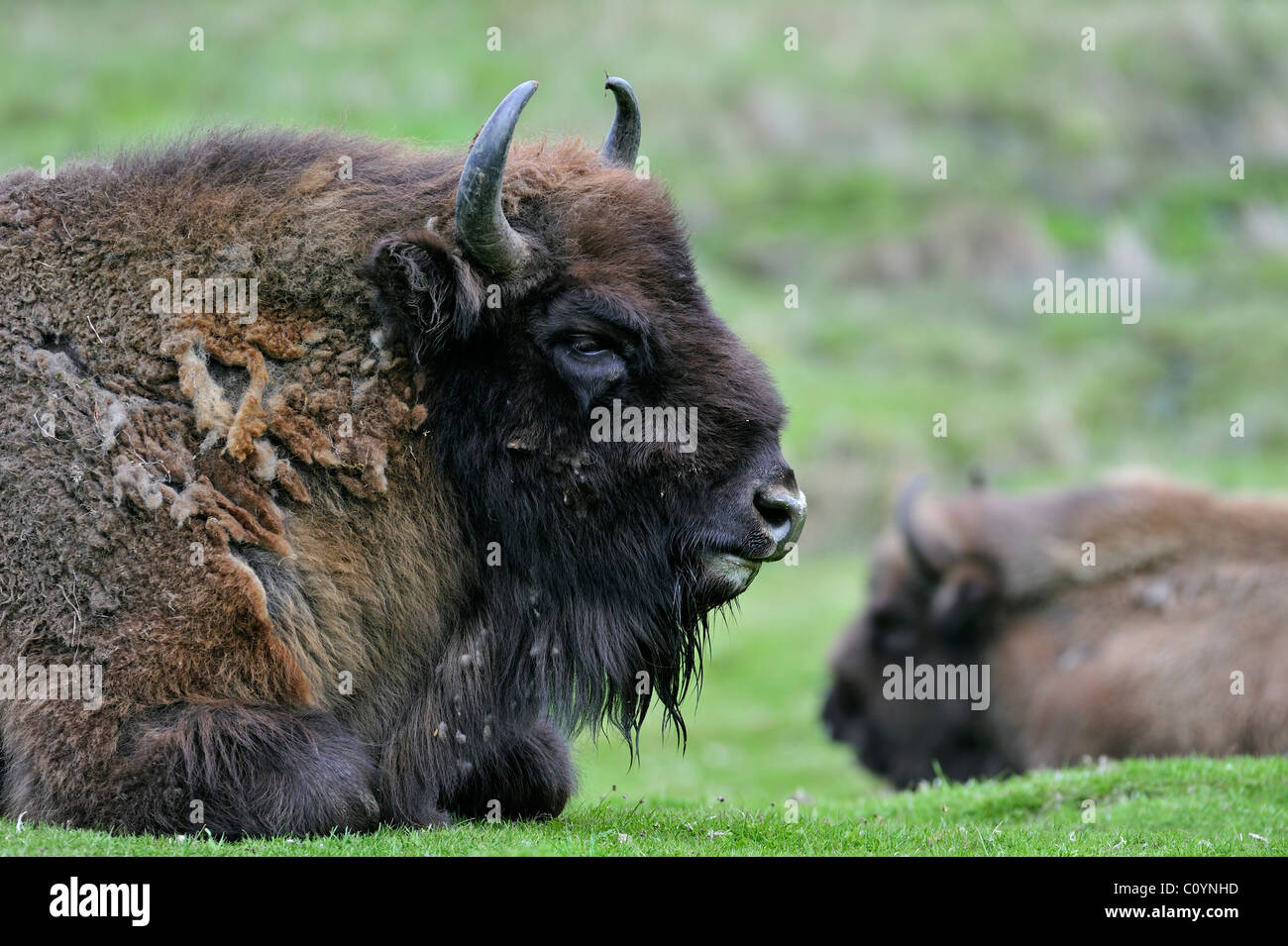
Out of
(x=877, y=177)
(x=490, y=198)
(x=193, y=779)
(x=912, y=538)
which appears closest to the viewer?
(x=193, y=779)

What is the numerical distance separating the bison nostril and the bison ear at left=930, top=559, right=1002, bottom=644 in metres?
7.81

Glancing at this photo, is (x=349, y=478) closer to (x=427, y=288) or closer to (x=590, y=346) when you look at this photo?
(x=427, y=288)

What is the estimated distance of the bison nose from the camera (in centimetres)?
618

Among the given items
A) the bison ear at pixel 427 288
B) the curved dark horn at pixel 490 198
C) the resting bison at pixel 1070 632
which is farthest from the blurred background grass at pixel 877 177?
the curved dark horn at pixel 490 198

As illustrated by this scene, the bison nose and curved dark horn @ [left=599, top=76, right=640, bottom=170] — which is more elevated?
curved dark horn @ [left=599, top=76, right=640, bottom=170]

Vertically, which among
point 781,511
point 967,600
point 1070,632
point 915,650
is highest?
point 781,511

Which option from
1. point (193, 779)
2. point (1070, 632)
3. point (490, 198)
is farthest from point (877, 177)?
point (193, 779)

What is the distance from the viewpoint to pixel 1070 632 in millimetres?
12883

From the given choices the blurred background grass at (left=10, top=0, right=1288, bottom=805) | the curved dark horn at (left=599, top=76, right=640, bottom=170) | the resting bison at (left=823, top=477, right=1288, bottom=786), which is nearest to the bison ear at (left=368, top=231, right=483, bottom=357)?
the curved dark horn at (left=599, top=76, right=640, bottom=170)

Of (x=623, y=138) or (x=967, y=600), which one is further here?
(x=967, y=600)

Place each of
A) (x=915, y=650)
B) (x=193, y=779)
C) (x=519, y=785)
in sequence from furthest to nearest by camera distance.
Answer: (x=915, y=650) < (x=519, y=785) < (x=193, y=779)

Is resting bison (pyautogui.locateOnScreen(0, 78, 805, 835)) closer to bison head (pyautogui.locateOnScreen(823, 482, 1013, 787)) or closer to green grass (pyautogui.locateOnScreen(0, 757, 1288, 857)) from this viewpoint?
green grass (pyautogui.locateOnScreen(0, 757, 1288, 857))

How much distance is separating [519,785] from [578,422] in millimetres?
1755

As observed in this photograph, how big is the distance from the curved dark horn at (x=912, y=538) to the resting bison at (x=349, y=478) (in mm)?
7583
